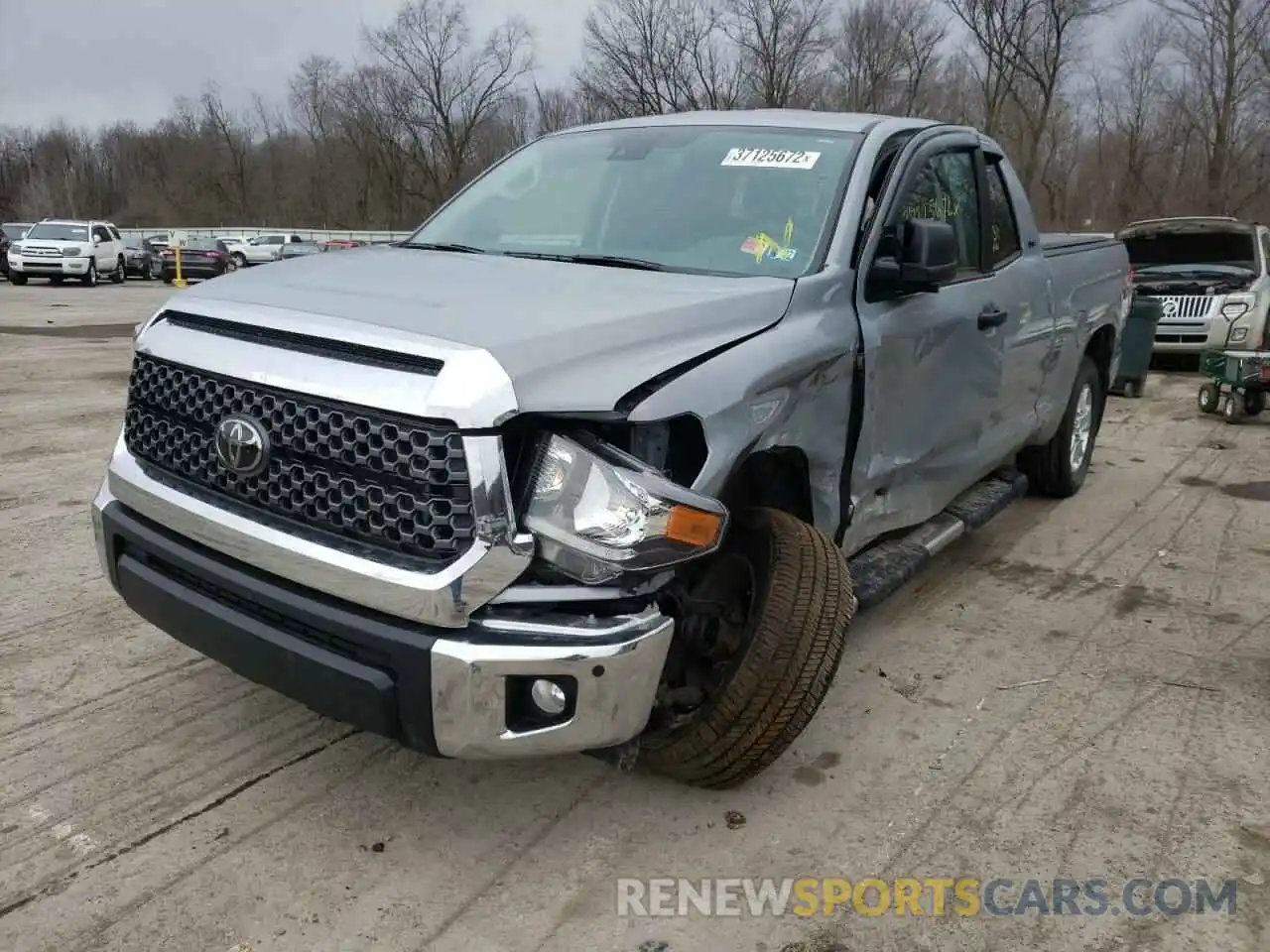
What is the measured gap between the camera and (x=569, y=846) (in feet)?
9.26

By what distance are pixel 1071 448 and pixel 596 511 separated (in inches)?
187

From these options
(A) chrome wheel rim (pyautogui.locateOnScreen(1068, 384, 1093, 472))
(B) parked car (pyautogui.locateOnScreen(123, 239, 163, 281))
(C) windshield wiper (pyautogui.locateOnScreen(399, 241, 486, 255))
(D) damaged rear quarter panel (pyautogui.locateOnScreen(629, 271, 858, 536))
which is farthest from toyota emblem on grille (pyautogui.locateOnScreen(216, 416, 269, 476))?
(B) parked car (pyautogui.locateOnScreen(123, 239, 163, 281))

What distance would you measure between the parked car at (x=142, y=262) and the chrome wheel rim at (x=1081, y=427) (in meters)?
33.3

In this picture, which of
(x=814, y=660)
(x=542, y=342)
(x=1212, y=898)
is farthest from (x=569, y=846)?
(x=1212, y=898)

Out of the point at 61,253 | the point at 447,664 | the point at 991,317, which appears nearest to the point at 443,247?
the point at 447,664

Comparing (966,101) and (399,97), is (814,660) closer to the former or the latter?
(966,101)

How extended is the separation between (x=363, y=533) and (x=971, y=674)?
8.11 feet

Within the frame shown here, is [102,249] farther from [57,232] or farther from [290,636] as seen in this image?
[290,636]

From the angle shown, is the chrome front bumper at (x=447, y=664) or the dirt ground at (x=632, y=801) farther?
the dirt ground at (x=632, y=801)

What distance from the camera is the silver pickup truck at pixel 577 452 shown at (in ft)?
7.77

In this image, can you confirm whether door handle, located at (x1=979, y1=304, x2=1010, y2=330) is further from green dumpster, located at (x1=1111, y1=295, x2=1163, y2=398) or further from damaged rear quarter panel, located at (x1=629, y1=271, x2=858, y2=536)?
green dumpster, located at (x1=1111, y1=295, x2=1163, y2=398)

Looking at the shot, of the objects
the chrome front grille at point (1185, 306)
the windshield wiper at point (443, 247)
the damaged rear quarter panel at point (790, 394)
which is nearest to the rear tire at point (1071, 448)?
the damaged rear quarter panel at point (790, 394)

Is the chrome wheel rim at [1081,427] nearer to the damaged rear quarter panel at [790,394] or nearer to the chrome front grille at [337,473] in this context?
the damaged rear quarter panel at [790,394]

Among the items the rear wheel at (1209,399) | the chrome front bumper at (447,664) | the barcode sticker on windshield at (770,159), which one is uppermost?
the barcode sticker on windshield at (770,159)
